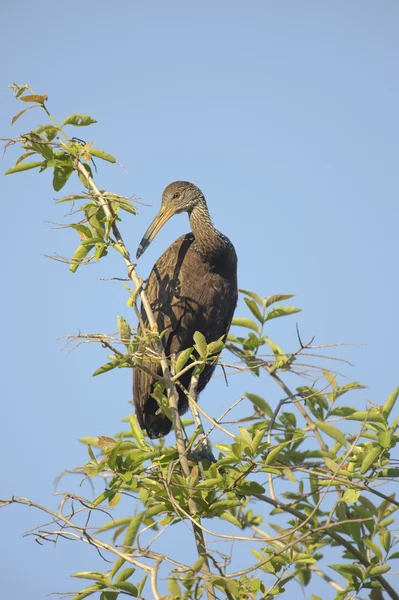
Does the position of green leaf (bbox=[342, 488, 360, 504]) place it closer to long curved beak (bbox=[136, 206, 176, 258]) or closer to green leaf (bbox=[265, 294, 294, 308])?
green leaf (bbox=[265, 294, 294, 308])

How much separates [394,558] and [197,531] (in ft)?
3.34


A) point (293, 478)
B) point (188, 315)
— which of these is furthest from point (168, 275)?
point (293, 478)

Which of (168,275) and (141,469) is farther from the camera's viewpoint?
(168,275)

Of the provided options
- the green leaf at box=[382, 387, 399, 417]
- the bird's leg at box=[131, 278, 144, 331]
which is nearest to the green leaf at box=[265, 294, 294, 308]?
the green leaf at box=[382, 387, 399, 417]

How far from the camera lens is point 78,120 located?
352 centimetres

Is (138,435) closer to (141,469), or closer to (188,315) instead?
(141,469)

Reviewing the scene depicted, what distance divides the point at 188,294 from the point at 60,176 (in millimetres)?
1770

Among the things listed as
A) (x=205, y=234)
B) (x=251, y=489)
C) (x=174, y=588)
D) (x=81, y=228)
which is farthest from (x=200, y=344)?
(x=205, y=234)

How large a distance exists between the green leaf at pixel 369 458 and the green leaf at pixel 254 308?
130cm

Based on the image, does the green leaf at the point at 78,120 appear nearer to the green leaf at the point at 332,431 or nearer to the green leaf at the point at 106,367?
the green leaf at the point at 106,367

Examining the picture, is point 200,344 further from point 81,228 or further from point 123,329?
point 81,228

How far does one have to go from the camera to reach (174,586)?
3430 millimetres

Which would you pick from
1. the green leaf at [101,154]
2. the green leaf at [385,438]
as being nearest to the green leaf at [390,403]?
the green leaf at [385,438]

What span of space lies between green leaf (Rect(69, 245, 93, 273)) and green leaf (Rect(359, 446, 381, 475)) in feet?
4.79
